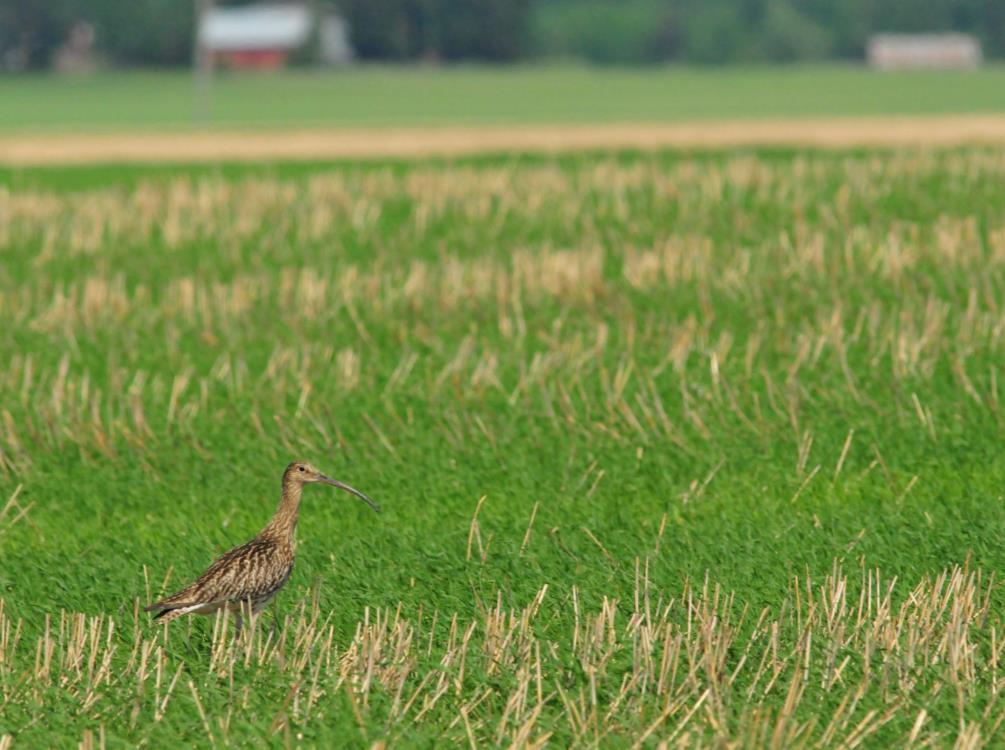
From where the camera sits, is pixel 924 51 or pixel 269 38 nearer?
pixel 269 38

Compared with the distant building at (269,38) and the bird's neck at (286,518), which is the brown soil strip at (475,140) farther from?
the distant building at (269,38)

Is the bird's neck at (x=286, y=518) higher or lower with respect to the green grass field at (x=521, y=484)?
higher

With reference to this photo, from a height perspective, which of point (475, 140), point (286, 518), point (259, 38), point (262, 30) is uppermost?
point (286, 518)

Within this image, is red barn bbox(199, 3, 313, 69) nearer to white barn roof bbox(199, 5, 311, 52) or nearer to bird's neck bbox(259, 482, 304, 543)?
white barn roof bbox(199, 5, 311, 52)

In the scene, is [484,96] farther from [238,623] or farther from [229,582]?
[229,582]

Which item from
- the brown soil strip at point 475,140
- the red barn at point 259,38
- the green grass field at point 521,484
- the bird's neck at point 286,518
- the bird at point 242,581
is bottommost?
→ the red barn at point 259,38

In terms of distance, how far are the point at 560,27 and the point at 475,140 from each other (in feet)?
323

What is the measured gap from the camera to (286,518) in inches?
325

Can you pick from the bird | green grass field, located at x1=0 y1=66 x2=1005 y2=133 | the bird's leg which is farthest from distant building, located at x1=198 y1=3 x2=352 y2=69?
the bird

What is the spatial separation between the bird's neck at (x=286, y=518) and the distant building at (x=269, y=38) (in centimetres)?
12228

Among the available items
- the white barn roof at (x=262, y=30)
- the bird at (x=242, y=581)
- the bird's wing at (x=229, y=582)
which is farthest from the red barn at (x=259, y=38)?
the bird's wing at (x=229, y=582)

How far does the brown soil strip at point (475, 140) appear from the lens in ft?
150

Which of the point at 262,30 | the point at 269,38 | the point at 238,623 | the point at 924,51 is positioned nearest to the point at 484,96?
the point at 269,38

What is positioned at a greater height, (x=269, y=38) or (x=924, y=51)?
(x=924, y=51)
